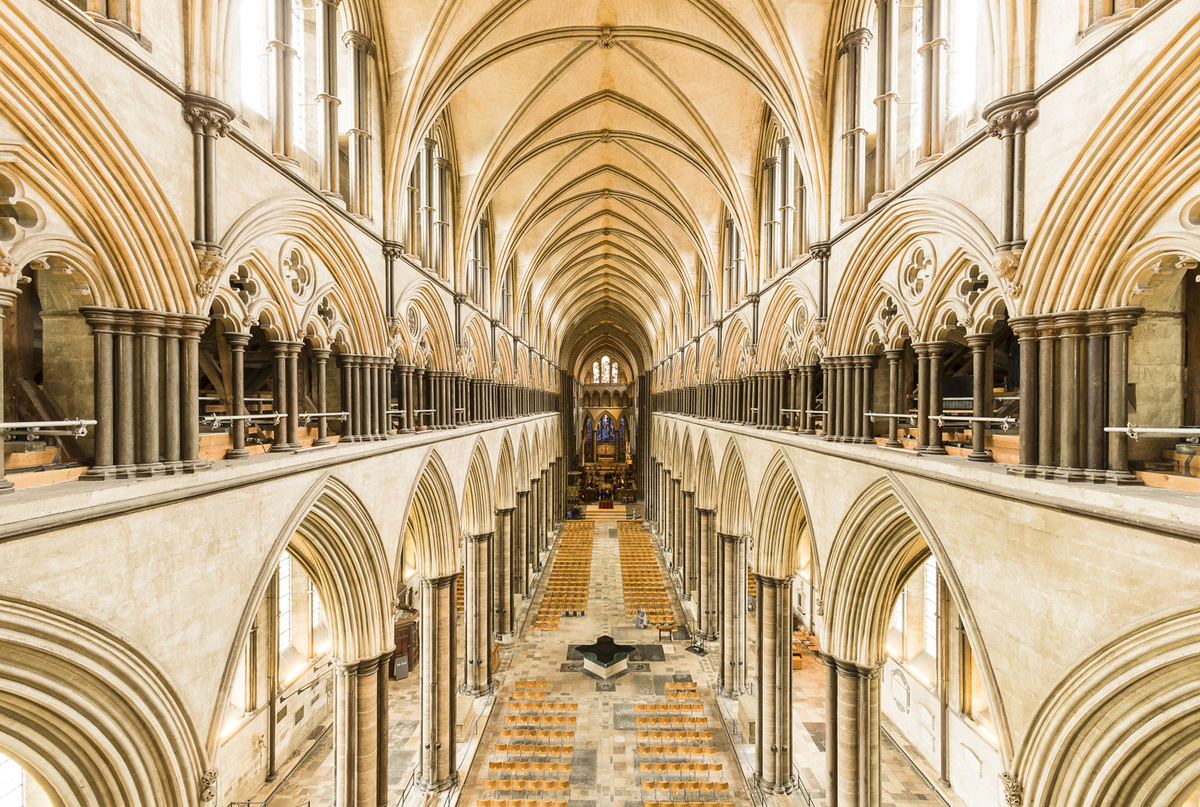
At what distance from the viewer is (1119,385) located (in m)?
4.14

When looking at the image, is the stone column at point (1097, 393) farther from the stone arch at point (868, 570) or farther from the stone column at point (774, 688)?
the stone column at point (774, 688)

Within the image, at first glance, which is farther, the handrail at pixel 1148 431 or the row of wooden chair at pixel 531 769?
the row of wooden chair at pixel 531 769

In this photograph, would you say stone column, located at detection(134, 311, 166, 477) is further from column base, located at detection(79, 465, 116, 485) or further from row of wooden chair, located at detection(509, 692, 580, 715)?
row of wooden chair, located at detection(509, 692, 580, 715)

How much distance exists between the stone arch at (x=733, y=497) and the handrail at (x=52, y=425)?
12.5 m

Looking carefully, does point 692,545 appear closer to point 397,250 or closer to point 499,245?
point 499,245

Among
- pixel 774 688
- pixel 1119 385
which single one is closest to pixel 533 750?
pixel 774 688

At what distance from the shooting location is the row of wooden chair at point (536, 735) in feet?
41.1

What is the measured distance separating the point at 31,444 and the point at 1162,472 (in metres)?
8.63

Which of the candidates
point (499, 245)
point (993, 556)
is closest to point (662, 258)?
point (499, 245)

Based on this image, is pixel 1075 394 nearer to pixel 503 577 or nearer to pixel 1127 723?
pixel 1127 723

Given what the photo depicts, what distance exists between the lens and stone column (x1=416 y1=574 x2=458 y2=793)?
1095 cm

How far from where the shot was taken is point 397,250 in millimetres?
9320

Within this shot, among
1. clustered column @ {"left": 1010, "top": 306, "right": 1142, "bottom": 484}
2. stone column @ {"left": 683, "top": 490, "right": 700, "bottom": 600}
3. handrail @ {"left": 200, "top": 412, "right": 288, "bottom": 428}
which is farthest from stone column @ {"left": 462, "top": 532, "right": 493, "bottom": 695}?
clustered column @ {"left": 1010, "top": 306, "right": 1142, "bottom": 484}

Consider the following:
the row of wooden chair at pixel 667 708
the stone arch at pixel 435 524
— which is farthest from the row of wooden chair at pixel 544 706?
the stone arch at pixel 435 524
